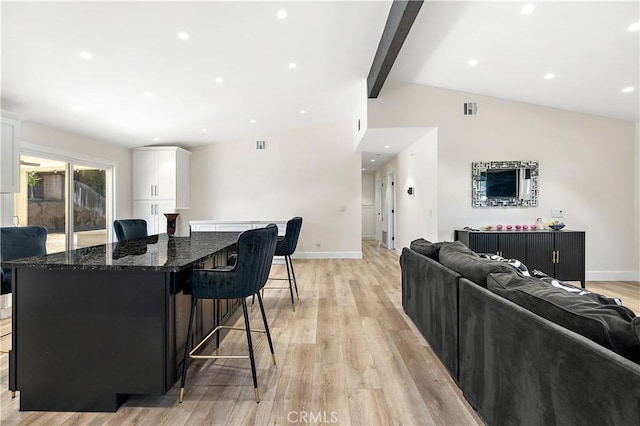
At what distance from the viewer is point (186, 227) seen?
329cm

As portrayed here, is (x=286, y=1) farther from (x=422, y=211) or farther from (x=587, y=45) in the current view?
(x=422, y=211)

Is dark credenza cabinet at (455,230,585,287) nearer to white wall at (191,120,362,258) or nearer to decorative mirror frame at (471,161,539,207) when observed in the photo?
decorative mirror frame at (471,161,539,207)

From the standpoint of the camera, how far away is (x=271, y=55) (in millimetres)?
3629

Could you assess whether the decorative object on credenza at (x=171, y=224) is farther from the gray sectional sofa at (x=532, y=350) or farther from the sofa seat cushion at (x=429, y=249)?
the gray sectional sofa at (x=532, y=350)

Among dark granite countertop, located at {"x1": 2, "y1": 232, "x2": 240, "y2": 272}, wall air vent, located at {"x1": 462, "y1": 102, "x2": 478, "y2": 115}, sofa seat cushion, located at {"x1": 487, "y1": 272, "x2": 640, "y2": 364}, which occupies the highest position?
wall air vent, located at {"x1": 462, "y1": 102, "x2": 478, "y2": 115}

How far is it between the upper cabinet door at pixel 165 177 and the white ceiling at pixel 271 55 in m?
1.11

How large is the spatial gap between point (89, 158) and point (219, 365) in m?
4.72

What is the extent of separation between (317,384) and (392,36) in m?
3.22

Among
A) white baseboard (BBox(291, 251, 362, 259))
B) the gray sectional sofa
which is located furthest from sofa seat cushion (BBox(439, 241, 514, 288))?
white baseboard (BBox(291, 251, 362, 259))

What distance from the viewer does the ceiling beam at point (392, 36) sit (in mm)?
2717

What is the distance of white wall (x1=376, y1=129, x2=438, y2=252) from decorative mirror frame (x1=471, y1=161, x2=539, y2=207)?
1.96 ft

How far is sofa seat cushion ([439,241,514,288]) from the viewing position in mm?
1743

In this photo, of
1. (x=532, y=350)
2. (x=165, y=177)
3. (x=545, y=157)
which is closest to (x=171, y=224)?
(x=532, y=350)

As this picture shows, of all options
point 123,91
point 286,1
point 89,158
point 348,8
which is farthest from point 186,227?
point 89,158
